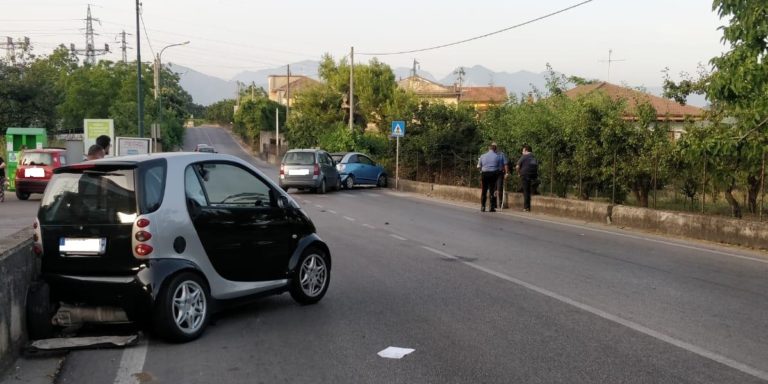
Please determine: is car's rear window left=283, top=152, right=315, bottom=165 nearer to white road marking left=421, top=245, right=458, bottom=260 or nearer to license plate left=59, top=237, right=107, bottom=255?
white road marking left=421, top=245, right=458, bottom=260

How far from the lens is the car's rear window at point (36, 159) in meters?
21.2

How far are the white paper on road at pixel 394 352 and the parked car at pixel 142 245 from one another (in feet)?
5.54

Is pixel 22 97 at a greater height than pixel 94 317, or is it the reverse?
pixel 22 97

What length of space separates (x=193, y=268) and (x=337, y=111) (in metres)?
51.7

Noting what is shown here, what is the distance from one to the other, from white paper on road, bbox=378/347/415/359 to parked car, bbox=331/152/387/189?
24478 millimetres

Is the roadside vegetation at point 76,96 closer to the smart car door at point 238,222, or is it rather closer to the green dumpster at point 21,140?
the green dumpster at point 21,140

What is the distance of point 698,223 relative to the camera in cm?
1361

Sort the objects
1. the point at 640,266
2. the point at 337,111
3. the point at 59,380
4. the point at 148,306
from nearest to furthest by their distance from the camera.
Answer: the point at 59,380 < the point at 148,306 < the point at 640,266 < the point at 337,111

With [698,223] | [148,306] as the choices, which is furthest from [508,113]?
[148,306]

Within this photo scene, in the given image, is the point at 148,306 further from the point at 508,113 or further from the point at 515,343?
the point at 508,113

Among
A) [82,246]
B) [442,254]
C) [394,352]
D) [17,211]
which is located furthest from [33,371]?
[17,211]

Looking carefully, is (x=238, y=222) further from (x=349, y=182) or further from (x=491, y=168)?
(x=349, y=182)

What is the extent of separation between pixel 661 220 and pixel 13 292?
41.8 feet

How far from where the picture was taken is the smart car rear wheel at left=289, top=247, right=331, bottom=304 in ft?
23.2
